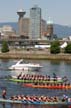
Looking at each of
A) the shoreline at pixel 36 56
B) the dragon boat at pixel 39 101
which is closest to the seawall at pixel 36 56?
the shoreline at pixel 36 56

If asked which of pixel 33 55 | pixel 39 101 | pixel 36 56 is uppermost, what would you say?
pixel 39 101

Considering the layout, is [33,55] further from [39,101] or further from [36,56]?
[39,101]

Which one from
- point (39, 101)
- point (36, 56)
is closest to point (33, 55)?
point (36, 56)

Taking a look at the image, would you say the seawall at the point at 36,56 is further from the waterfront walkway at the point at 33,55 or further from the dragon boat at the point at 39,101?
the dragon boat at the point at 39,101

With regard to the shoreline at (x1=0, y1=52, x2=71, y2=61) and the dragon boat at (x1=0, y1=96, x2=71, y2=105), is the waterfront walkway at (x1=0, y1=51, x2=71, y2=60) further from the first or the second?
the dragon boat at (x1=0, y1=96, x2=71, y2=105)

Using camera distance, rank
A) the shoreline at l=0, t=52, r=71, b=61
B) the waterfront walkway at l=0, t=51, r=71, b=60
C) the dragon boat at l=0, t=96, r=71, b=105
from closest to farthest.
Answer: the dragon boat at l=0, t=96, r=71, b=105
the shoreline at l=0, t=52, r=71, b=61
the waterfront walkway at l=0, t=51, r=71, b=60

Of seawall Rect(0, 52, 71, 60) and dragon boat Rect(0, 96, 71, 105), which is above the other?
dragon boat Rect(0, 96, 71, 105)

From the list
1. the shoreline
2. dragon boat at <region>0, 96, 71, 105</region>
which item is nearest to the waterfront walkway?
the shoreline

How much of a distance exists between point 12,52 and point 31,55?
12370 mm

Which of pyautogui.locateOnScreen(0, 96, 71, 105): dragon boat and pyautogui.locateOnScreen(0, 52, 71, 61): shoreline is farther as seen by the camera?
pyautogui.locateOnScreen(0, 52, 71, 61): shoreline

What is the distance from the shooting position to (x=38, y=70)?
409 ft

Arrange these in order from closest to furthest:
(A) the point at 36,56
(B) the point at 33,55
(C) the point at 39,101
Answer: (C) the point at 39,101, (A) the point at 36,56, (B) the point at 33,55

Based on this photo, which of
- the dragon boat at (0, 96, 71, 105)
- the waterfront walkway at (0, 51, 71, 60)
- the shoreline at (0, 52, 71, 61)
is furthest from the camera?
the waterfront walkway at (0, 51, 71, 60)

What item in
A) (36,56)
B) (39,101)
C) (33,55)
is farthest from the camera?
(33,55)
